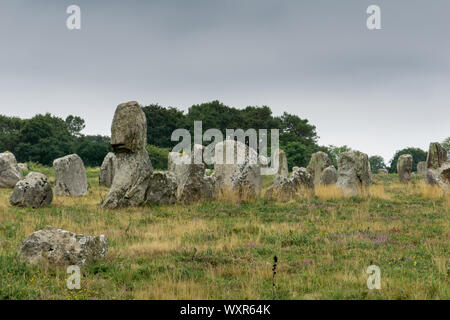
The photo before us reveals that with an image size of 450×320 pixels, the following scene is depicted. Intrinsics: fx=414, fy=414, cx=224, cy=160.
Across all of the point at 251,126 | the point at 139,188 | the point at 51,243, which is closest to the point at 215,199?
the point at 139,188

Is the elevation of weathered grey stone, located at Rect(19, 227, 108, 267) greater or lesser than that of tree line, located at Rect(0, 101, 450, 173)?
lesser

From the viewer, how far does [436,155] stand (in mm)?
24516

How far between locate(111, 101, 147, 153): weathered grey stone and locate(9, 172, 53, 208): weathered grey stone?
354 centimetres

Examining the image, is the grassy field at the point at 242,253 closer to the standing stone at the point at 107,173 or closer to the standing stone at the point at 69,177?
the standing stone at the point at 69,177

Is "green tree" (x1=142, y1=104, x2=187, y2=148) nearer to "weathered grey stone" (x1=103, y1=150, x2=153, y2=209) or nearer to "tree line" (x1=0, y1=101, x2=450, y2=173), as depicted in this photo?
"tree line" (x1=0, y1=101, x2=450, y2=173)

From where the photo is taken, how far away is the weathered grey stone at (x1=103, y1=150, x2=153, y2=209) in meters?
18.1

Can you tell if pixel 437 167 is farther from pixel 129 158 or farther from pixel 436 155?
pixel 129 158

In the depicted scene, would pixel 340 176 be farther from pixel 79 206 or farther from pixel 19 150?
pixel 19 150

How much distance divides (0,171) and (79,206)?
13069 millimetres

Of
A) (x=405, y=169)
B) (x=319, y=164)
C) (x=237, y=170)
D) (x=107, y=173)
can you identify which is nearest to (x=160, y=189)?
(x=237, y=170)

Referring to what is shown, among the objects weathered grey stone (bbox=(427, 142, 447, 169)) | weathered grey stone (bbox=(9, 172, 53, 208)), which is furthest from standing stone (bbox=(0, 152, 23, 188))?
weathered grey stone (bbox=(427, 142, 447, 169))

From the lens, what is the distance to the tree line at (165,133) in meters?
64.8

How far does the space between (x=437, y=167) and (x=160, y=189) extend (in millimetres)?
16661
